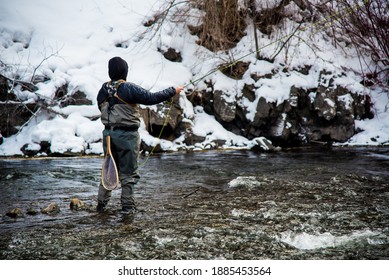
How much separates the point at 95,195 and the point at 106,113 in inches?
55.1

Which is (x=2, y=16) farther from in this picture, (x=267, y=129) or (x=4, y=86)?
(x=267, y=129)

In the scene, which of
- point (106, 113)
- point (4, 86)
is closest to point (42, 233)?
point (106, 113)

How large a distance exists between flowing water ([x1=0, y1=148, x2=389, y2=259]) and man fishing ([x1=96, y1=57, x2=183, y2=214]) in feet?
1.10

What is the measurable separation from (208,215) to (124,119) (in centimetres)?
129

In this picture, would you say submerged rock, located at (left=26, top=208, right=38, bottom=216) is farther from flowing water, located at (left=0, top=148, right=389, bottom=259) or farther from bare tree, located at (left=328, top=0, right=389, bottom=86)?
bare tree, located at (left=328, top=0, right=389, bottom=86)

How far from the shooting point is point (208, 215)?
12.2ft

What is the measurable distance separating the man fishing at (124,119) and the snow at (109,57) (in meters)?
5.02

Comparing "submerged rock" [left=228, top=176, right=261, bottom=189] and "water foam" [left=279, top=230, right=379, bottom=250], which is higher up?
"submerged rock" [left=228, top=176, right=261, bottom=189]

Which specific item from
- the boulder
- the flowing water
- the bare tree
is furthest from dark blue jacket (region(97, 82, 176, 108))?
the bare tree

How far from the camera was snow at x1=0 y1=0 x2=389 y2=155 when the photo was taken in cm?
920

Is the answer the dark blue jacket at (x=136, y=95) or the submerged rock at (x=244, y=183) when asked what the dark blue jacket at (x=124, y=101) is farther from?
the submerged rock at (x=244, y=183)

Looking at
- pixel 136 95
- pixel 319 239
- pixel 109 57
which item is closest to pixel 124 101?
pixel 136 95

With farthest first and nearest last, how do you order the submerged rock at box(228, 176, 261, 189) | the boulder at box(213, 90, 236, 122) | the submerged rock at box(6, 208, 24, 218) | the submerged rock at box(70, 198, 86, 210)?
the boulder at box(213, 90, 236, 122), the submerged rock at box(228, 176, 261, 189), the submerged rock at box(70, 198, 86, 210), the submerged rock at box(6, 208, 24, 218)
